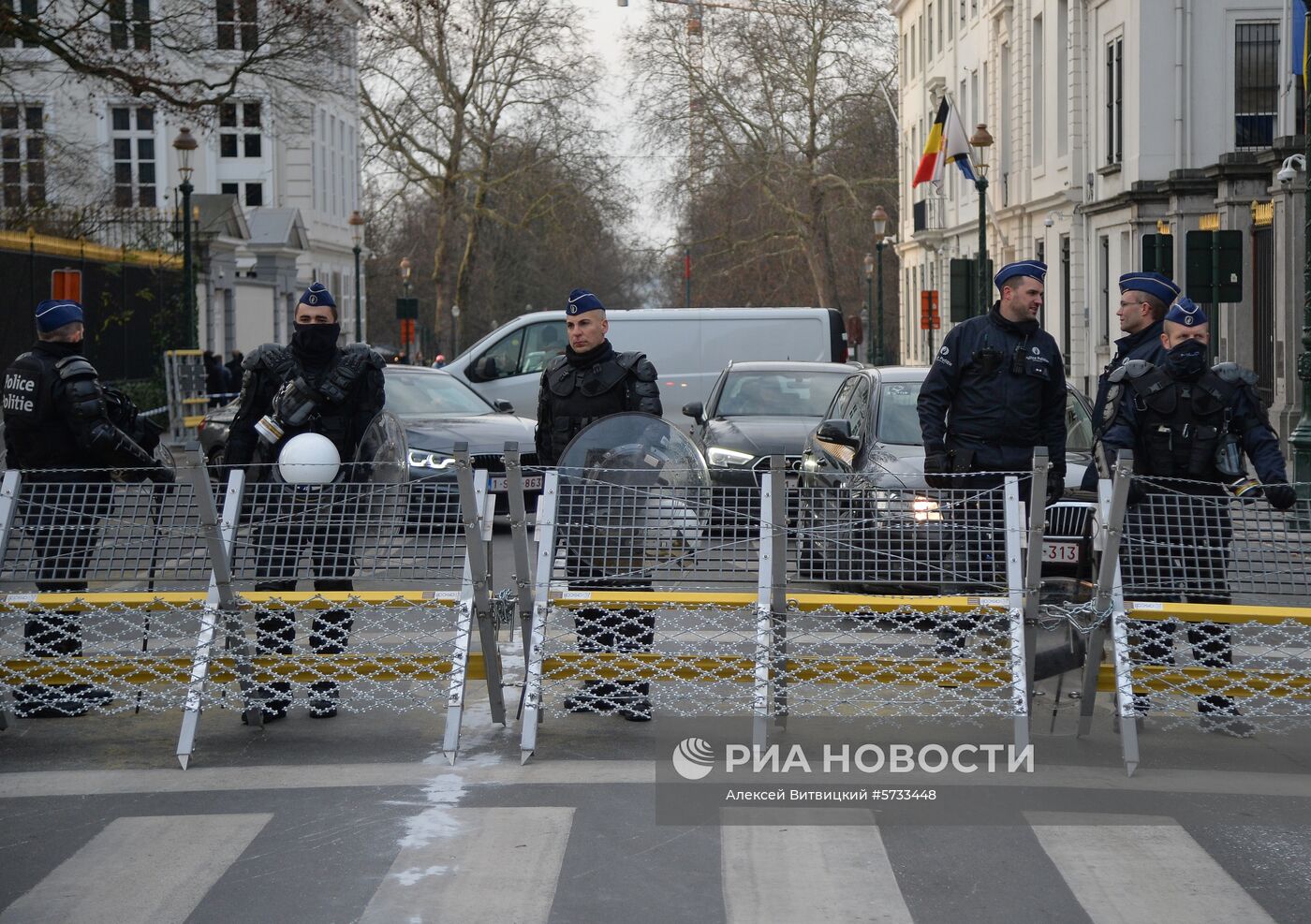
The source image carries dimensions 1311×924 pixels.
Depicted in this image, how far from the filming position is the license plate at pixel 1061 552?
7805 mm

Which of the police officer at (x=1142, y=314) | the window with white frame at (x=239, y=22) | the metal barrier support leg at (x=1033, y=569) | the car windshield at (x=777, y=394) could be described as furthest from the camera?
the window with white frame at (x=239, y=22)

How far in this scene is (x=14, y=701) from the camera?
809 cm

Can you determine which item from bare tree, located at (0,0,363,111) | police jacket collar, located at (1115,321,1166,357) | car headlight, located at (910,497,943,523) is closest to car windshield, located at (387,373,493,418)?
bare tree, located at (0,0,363,111)

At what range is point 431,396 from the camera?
18.1 metres

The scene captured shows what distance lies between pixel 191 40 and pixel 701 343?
755 cm

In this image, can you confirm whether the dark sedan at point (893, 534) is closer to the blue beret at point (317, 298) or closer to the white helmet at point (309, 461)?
the white helmet at point (309, 461)

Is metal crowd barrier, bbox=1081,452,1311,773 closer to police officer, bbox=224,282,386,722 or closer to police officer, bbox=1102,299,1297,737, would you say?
police officer, bbox=1102,299,1297,737

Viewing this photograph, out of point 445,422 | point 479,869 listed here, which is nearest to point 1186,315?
point 479,869

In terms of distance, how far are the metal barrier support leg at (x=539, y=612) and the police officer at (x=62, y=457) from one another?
1.71 meters

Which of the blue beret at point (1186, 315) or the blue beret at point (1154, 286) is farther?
the blue beret at point (1154, 286)

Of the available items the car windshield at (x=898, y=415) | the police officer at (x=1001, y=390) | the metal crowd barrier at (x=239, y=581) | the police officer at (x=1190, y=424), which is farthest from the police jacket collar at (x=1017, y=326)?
the car windshield at (x=898, y=415)

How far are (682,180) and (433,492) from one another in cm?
6169

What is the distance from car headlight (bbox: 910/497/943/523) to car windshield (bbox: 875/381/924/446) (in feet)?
15.0

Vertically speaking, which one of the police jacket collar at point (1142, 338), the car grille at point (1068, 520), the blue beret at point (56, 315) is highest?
the blue beret at point (56, 315)
